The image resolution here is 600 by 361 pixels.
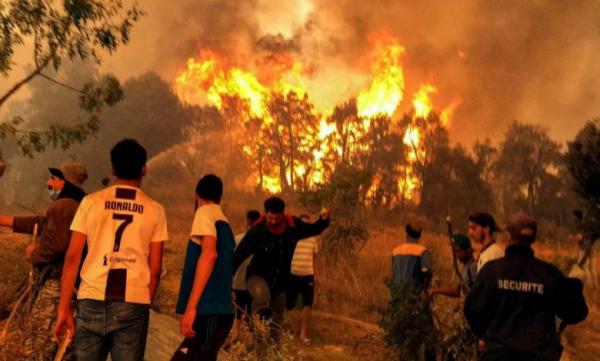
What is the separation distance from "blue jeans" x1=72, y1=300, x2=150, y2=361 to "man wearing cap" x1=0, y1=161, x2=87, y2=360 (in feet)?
4.84

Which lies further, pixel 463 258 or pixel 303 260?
pixel 303 260

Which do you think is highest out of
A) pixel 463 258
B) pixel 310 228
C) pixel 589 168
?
pixel 589 168

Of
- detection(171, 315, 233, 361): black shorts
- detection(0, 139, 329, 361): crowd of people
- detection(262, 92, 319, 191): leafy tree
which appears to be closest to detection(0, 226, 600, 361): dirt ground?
detection(0, 139, 329, 361): crowd of people

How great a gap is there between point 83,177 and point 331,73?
1518 inches

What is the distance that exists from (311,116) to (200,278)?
3397 centimetres

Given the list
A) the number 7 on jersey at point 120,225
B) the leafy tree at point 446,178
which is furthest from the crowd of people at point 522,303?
the leafy tree at point 446,178

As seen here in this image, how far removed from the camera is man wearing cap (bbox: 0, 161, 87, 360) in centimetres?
497

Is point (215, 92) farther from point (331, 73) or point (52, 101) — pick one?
point (52, 101)

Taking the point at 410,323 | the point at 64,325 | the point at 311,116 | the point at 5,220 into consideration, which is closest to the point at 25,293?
the point at 5,220

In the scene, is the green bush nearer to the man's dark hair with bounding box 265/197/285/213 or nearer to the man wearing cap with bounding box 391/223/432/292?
the man wearing cap with bounding box 391/223/432/292

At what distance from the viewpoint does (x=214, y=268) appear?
4.49 m

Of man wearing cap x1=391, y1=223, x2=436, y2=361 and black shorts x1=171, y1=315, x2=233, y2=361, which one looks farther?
man wearing cap x1=391, y1=223, x2=436, y2=361

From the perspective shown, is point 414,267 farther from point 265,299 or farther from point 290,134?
point 290,134

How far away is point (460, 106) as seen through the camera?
4391 cm
